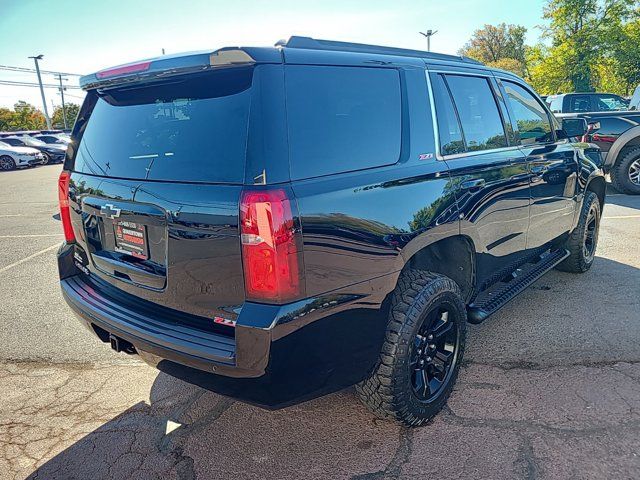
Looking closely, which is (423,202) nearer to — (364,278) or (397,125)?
(397,125)

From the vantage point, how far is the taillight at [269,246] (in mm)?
1922

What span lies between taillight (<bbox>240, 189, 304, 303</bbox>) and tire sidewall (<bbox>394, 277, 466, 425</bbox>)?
769 millimetres

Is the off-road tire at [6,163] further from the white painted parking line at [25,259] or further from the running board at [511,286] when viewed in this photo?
the running board at [511,286]

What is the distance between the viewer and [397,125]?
2594mm

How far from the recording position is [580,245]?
480 centimetres

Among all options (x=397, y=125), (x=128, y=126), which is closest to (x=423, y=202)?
(x=397, y=125)

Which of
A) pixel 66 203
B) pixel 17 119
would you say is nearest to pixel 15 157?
pixel 66 203

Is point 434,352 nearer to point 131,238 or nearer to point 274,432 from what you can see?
point 274,432

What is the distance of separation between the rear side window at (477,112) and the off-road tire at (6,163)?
2453 centimetres

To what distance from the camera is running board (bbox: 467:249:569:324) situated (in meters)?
3.26

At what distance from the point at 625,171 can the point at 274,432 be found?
916cm

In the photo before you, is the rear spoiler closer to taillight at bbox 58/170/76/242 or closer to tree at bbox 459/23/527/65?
taillight at bbox 58/170/76/242

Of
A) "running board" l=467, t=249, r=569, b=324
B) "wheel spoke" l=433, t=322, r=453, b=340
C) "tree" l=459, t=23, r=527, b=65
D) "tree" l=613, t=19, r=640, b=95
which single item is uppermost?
"tree" l=459, t=23, r=527, b=65

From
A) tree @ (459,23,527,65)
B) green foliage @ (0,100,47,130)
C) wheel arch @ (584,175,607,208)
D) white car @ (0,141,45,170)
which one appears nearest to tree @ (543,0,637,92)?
wheel arch @ (584,175,607,208)
